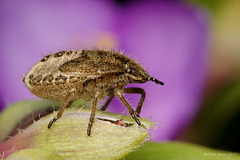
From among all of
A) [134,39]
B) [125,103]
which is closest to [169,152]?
[125,103]

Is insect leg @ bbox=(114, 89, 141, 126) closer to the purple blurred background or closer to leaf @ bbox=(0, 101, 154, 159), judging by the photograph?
leaf @ bbox=(0, 101, 154, 159)

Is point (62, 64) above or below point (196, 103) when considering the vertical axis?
above

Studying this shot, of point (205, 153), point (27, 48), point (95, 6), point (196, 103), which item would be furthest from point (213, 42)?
point (205, 153)

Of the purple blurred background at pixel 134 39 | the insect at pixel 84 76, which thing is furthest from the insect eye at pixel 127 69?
the purple blurred background at pixel 134 39

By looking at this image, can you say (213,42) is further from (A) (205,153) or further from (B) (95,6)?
(A) (205,153)

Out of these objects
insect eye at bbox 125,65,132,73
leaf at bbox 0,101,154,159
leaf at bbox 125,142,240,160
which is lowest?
leaf at bbox 125,142,240,160

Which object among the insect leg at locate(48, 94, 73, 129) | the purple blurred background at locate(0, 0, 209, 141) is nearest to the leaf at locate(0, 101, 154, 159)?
the insect leg at locate(48, 94, 73, 129)

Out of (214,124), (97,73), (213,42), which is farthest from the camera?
(213,42)
